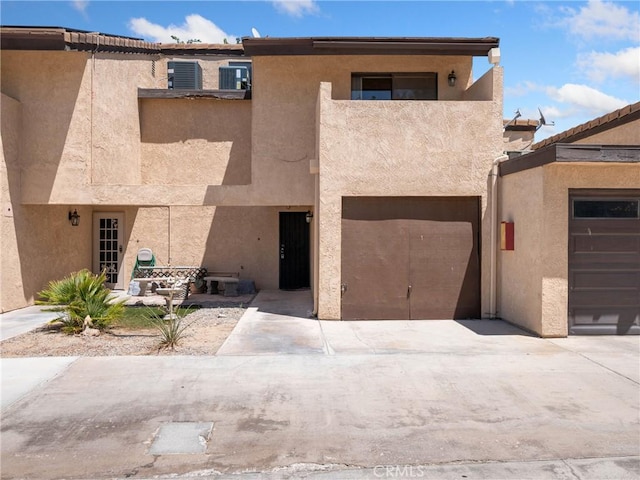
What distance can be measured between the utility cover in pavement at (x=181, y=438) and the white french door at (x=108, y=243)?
464 inches

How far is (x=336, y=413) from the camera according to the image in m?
5.38

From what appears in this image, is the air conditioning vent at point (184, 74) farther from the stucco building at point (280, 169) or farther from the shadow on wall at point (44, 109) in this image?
the shadow on wall at point (44, 109)

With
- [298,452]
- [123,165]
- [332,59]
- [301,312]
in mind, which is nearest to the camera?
[298,452]

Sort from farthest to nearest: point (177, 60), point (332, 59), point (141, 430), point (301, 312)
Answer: point (177, 60)
point (332, 59)
point (301, 312)
point (141, 430)

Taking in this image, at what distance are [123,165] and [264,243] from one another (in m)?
4.93

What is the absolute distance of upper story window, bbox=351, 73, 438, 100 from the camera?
12.5 m

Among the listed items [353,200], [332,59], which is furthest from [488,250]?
[332,59]

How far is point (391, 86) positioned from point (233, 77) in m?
7.00

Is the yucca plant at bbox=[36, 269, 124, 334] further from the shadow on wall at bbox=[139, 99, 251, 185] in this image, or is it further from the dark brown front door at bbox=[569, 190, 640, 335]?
the dark brown front door at bbox=[569, 190, 640, 335]

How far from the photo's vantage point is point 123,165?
13.6m

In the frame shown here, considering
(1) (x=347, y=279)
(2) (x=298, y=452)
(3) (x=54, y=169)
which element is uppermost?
(3) (x=54, y=169)

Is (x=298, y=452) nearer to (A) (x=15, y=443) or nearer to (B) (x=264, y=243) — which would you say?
(A) (x=15, y=443)

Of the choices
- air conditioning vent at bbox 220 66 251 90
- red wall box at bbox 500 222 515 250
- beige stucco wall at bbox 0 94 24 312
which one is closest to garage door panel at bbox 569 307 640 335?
red wall box at bbox 500 222 515 250

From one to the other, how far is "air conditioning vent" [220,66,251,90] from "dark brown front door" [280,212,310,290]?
16.7 feet
